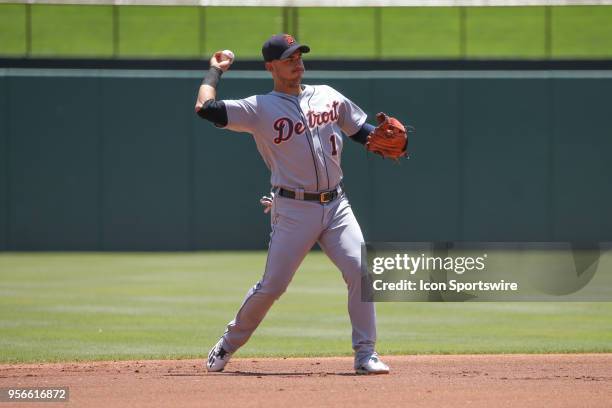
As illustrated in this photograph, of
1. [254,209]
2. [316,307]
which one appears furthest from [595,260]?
[316,307]

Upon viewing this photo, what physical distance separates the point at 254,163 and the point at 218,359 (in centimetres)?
1231

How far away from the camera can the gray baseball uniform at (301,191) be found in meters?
6.17

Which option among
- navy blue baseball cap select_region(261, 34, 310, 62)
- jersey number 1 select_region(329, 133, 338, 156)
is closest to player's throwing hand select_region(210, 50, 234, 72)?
navy blue baseball cap select_region(261, 34, 310, 62)

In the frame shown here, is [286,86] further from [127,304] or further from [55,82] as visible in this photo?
[55,82]

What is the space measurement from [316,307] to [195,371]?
4.72 metres

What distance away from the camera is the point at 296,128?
20.2 feet

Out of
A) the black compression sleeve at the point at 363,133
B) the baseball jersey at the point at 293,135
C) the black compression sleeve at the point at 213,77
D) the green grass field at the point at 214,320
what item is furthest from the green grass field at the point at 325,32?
the baseball jersey at the point at 293,135

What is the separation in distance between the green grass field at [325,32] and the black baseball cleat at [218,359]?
17.4 meters

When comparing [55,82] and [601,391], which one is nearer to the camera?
[601,391]

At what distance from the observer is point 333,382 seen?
594 centimetres

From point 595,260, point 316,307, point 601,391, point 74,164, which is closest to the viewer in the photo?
point 601,391

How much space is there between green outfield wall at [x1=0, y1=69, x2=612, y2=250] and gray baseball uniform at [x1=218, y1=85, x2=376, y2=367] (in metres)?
A: 12.3

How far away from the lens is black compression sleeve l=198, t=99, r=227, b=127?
19.9 ft
